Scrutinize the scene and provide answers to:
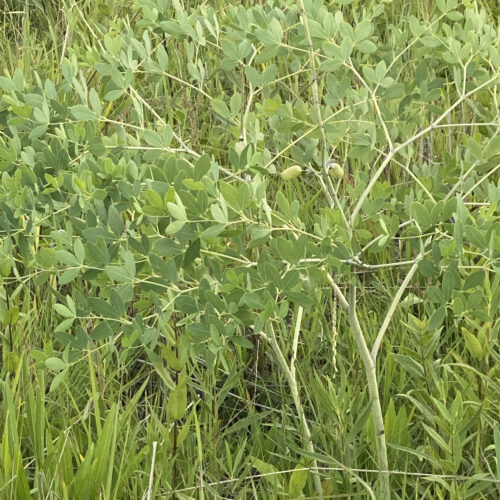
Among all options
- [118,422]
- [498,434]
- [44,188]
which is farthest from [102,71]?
[498,434]

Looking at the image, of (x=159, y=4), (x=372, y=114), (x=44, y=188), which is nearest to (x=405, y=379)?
(x=372, y=114)

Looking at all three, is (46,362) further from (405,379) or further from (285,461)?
(405,379)

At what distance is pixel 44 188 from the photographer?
169 cm

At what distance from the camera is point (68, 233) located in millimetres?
1579

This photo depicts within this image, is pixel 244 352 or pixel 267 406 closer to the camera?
pixel 267 406

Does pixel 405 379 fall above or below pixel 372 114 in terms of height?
below

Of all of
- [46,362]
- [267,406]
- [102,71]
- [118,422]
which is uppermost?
[102,71]

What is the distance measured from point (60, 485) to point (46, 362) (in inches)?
9.3

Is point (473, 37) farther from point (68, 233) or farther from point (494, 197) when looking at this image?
point (68, 233)

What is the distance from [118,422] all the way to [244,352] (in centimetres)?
48

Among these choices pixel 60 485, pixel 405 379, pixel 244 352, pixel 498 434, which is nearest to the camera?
pixel 498 434

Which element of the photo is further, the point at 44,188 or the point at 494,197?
the point at 44,188

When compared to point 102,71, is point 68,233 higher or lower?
lower

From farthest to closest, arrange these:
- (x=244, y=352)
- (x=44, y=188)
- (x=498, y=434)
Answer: (x=244, y=352)
(x=44, y=188)
(x=498, y=434)
